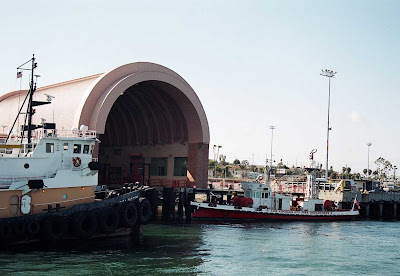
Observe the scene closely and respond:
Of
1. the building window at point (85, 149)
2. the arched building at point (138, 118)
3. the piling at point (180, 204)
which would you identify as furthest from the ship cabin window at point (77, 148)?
the piling at point (180, 204)

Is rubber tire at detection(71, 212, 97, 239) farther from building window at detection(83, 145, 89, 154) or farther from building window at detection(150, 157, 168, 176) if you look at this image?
building window at detection(150, 157, 168, 176)

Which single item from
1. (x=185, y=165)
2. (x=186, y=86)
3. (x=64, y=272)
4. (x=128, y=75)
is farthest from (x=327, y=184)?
(x=64, y=272)

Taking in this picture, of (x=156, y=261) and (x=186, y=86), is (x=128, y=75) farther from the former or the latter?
(x=156, y=261)

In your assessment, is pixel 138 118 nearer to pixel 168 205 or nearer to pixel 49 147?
pixel 168 205

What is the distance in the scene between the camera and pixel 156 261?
82.9 ft

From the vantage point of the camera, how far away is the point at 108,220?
30688 mm

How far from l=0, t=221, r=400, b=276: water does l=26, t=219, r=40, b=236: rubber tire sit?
0.92 metres

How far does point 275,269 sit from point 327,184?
4770cm

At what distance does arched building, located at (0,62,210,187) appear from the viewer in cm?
4688

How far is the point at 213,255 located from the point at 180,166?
96.8ft

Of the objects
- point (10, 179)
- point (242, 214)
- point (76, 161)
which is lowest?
point (242, 214)

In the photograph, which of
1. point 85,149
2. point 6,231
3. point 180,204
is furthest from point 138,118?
point 6,231

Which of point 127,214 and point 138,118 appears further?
point 138,118

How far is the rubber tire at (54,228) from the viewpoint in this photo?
2764 centimetres
